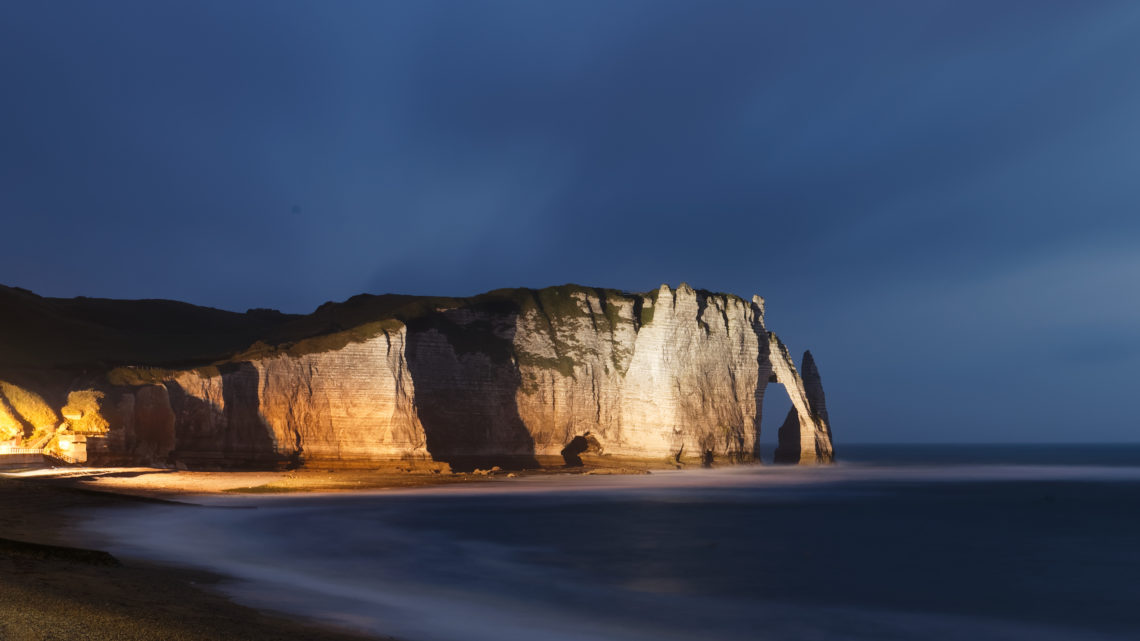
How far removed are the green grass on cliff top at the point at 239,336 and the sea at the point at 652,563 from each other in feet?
57.2

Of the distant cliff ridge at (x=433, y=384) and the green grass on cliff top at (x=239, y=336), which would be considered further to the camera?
the green grass on cliff top at (x=239, y=336)

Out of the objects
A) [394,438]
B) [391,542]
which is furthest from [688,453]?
[391,542]

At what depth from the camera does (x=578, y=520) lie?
30062 mm

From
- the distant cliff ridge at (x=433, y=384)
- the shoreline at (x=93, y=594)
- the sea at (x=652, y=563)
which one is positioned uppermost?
the distant cliff ridge at (x=433, y=384)

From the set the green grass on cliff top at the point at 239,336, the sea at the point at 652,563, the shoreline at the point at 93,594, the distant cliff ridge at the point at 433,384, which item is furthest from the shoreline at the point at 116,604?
the green grass on cliff top at the point at 239,336

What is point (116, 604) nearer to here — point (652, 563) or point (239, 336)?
point (652, 563)

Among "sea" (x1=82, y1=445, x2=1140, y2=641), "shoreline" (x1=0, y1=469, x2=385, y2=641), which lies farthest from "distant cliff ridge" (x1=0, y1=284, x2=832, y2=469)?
"shoreline" (x1=0, y1=469, x2=385, y2=641)

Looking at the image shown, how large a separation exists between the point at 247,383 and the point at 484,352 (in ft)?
51.8

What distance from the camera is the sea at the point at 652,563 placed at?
590 inches

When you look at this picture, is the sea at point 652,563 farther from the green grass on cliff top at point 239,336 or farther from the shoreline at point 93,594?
the green grass on cliff top at point 239,336

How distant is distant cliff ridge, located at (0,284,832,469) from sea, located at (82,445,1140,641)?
13671 mm

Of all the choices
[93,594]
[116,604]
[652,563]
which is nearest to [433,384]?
[652,563]

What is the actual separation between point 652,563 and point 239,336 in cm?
6228

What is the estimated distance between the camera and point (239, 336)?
7538 centimetres
